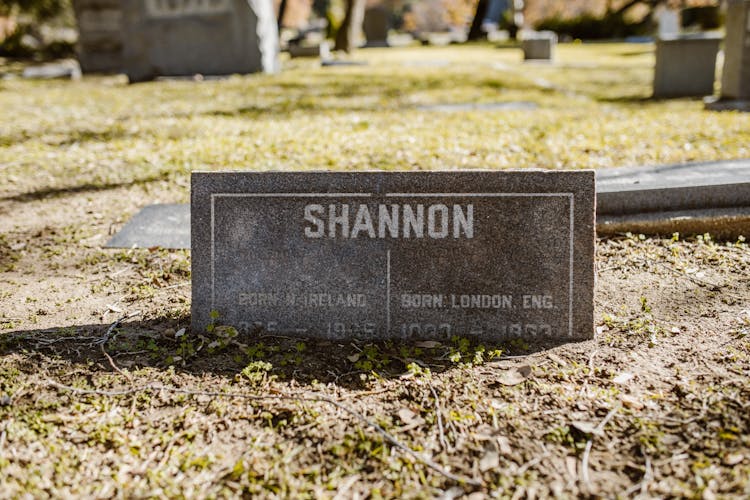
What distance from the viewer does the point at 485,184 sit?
3246 mm

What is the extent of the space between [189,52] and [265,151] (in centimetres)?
791

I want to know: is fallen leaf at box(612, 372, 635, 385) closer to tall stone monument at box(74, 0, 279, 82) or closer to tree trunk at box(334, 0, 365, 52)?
tall stone monument at box(74, 0, 279, 82)

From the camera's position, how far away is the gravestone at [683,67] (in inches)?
449

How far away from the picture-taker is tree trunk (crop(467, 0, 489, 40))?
3369 centimetres

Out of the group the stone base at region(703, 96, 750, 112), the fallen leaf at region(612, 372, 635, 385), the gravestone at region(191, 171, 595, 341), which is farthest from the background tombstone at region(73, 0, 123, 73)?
the fallen leaf at region(612, 372, 635, 385)

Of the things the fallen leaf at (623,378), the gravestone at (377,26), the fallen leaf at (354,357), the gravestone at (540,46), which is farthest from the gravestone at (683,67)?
the gravestone at (377,26)

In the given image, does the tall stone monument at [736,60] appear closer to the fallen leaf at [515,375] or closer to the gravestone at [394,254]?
the gravestone at [394,254]

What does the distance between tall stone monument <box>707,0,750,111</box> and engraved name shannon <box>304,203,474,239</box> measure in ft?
25.7

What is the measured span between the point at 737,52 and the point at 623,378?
27.7ft

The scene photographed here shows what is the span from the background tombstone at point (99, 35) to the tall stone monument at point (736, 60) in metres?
13.5

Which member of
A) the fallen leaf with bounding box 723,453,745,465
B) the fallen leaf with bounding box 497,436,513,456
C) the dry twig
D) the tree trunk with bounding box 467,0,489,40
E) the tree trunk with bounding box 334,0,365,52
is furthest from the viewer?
the tree trunk with bounding box 467,0,489,40

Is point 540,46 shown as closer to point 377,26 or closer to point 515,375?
point 377,26

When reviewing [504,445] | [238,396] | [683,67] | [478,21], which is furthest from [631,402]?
[478,21]

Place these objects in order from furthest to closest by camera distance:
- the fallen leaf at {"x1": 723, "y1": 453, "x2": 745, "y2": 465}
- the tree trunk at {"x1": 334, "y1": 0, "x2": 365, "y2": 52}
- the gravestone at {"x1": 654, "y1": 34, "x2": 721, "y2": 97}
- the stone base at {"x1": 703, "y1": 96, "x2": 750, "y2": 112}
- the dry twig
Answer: the tree trunk at {"x1": 334, "y1": 0, "x2": 365, "y2": 52}
the gravestone at {"x1": 654, "y1": 34, "x2": 721, "y2": 97}
the stone base at {"x1": 703, "y1": 96, "x2": 750, "y2": 112}
the dry twig
the fallen leaf at {"x1": 723, "y1": 453, "x2": 745, "y2": 465}
